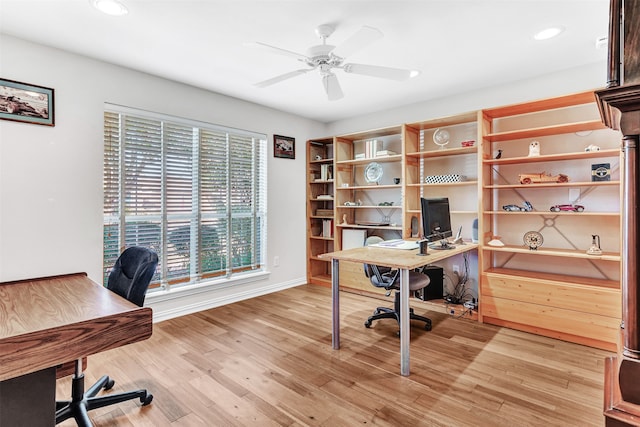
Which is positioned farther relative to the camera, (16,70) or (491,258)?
(491,258)

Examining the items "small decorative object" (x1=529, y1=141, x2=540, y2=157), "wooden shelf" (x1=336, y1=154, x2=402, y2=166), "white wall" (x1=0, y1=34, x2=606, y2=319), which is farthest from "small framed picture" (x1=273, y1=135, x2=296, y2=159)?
"small decorative object" (x1=529, y1=141, x2=540, y2=157)

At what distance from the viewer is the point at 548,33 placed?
248 centimetres

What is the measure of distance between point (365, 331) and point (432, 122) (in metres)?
2.49

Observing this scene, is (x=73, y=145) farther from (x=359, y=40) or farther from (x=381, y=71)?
(x=381, y=71)

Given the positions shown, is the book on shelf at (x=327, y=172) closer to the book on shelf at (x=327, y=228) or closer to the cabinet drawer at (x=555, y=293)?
the book on shelf at (x=327, y=228)

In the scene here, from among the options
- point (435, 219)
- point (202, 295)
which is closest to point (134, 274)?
point (202, 295)

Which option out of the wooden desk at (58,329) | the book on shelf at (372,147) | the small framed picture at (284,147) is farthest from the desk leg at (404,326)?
the small framed picture at (284,147)

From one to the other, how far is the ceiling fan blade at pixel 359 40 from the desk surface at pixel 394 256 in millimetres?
1489

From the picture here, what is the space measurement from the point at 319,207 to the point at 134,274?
3.46m

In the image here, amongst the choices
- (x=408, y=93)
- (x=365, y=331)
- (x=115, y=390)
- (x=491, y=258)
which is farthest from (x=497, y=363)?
(x=408, y=93)

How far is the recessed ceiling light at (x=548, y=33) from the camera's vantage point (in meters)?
2.43

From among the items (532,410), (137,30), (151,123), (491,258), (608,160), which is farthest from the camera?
(491,258)

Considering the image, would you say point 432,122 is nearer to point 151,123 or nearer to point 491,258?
point 491,258

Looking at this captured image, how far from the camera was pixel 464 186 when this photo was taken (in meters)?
3.86
